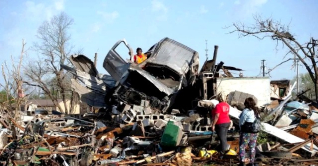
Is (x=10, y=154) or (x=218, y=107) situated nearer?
(x=10, y=154)

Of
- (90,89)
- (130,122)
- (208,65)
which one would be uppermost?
(208,65)

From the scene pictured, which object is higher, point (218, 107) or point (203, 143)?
point (218, 107)

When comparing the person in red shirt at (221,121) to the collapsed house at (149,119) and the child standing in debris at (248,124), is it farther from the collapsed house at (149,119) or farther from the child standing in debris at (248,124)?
the child standing in debris at (248,124)

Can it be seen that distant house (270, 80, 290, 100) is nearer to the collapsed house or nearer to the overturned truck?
the collapsed house

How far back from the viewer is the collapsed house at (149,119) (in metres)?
8.91

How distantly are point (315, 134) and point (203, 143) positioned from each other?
12.5 feet

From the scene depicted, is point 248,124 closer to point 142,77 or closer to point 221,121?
point 221,121

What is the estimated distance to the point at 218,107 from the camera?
29.2 feet

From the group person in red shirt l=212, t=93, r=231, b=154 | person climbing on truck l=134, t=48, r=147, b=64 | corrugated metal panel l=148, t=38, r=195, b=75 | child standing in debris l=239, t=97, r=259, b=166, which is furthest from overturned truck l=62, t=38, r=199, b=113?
child standing in debris l=239, t=97, r=259, b=166

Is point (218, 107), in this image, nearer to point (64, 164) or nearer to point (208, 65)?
point (64, 164)

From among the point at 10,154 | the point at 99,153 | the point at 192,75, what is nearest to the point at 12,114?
the point at 10,154

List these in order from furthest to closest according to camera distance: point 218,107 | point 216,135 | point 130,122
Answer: point 130,122
point 216,135
point 218,107

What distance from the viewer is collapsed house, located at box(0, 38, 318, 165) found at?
351 inches

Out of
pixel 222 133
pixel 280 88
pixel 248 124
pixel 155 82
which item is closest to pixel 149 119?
pixel 155 82
